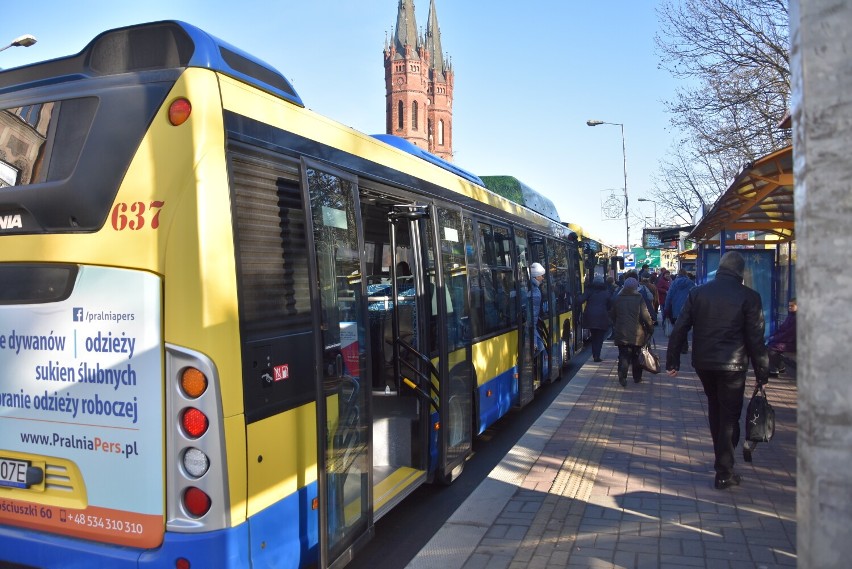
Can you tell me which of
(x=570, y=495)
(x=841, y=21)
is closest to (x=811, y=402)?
(x=841, y=21)

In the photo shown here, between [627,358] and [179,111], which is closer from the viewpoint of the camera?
[179,111]

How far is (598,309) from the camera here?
583 inches

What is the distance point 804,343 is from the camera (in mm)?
2242

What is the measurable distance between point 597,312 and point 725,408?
345 inches

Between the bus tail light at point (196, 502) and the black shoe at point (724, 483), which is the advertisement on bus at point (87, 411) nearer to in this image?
the bus tail light at point (196, 502)

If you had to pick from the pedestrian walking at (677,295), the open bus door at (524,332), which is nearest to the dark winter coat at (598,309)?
the pedestrian walking at (677,295)

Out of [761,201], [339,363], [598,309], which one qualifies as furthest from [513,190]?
[339,363]

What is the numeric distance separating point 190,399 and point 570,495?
381cm

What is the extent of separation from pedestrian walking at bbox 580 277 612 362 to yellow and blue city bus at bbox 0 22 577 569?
11.0m

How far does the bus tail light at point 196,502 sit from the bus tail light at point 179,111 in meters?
A: 1.70

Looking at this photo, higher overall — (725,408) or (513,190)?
(513,190)

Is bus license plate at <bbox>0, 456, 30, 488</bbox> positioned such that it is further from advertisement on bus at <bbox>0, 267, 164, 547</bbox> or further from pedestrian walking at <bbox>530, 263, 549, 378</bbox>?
pedestrian walking at <bbox>530, 263, 549, 378</bbox>

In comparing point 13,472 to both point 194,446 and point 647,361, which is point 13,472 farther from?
point 647,361

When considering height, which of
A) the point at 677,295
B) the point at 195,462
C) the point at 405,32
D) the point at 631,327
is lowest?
the point at 631,327
